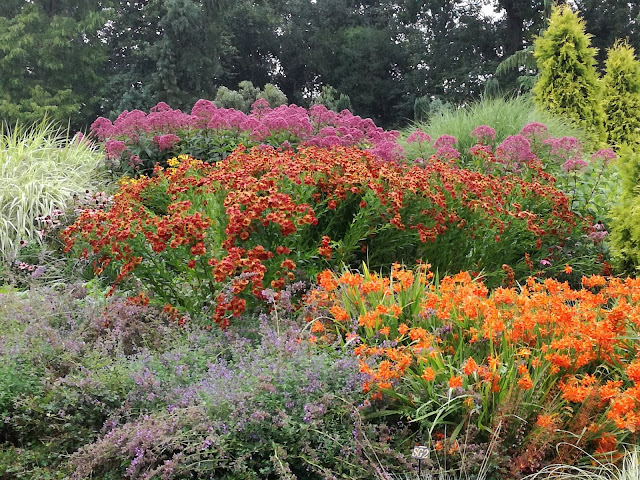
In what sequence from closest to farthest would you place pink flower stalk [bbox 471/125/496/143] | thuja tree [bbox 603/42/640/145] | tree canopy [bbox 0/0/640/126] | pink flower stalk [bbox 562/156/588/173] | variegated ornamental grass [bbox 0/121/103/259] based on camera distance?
pink flower stalk [bbox 562/156/588/173] < variegated ornamental grass [bbox 0/121/103/259] < pink flower stalk [bbox 471/125/496/143] < thuja tree [bbox 603/42/640/145] < tree canopy [bbox 0/0/640/126]

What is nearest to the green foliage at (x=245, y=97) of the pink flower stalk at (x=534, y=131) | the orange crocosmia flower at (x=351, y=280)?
the pink flower stalk at (x=534, y=131)

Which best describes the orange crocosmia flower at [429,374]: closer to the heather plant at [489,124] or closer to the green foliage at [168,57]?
the heather plant at [489,124]

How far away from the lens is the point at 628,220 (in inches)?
172

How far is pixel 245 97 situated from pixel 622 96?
10484mm

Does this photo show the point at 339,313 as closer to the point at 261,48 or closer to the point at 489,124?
the point at 489,124

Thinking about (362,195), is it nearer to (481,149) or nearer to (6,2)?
(481,149)

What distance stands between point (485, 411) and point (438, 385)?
0.68ft

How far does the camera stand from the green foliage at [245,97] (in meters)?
16.3

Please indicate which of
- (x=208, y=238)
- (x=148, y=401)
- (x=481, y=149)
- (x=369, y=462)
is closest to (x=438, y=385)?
(x=369, y=462)

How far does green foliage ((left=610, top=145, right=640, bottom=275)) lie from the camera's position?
430 cm

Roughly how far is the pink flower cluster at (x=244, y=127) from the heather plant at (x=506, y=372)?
3484mm

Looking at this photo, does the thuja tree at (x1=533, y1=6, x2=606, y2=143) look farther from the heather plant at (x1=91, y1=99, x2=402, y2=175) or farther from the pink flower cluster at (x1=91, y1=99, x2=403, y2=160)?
the heather plant at (x1=91, y1=99, x2=402, y2=175)

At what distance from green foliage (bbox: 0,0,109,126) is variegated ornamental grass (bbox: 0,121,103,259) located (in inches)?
512

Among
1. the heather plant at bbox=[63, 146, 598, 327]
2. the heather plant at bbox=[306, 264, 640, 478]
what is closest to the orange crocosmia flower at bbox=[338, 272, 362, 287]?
the heather plant at bbox=[306, 264, 640, 478]
